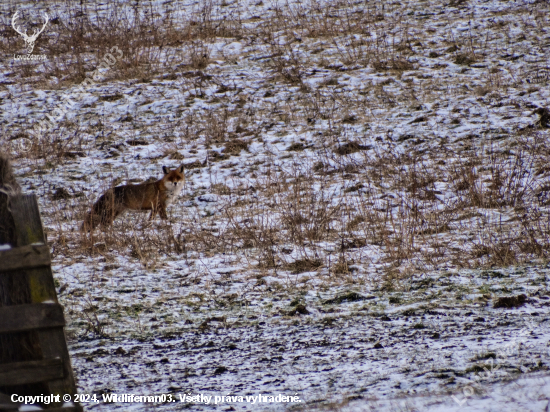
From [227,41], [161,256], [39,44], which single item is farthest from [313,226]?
[39,44]

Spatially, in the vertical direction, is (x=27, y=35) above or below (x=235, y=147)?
above

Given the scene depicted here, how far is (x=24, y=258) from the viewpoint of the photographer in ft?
9.87

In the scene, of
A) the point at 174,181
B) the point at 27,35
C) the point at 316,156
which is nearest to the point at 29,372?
the point at 174,181

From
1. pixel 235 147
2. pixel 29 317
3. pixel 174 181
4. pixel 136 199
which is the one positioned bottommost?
pixel 136 199

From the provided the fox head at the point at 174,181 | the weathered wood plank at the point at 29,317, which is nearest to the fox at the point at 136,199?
the fox head at the point at 174,181

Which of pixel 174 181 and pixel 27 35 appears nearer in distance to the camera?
pixel 174 181

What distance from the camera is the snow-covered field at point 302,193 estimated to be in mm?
4367

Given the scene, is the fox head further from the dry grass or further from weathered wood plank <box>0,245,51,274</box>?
weathered wood plank <box>0,245,51,274</box>

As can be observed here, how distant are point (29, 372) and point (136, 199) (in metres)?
6.30

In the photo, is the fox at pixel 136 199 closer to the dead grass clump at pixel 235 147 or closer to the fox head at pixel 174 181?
the fox head at pixel 174 181

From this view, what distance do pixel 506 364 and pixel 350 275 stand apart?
2.63 m

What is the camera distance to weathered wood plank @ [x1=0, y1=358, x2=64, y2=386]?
2.98 m

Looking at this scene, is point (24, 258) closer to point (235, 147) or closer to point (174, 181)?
point (174, 181)

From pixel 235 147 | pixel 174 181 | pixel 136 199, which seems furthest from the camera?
pixel 235 147
